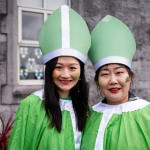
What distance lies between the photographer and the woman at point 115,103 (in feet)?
6.72

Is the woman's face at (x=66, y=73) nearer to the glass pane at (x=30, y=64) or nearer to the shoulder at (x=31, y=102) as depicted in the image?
the shoulder at (x=31, y=102)

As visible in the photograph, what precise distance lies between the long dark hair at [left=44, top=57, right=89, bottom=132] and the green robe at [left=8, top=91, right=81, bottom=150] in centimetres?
4

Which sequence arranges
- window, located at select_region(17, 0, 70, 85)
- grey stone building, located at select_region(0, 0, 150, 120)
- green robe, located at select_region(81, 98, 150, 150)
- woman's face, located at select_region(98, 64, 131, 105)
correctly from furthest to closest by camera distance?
1. window, located at select_region(17, 0, 70, 85)
2. grey stone building, located at select_region(0, 0, 150, 120)
3. woman's face, located at select_region(98, 64, 131, 105)
4. green robe, located at select_region(81, 98, 150, 150)

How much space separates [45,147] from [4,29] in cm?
249

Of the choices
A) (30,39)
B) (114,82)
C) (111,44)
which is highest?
(30,39)

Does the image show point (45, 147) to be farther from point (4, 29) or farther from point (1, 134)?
point (4, 29)

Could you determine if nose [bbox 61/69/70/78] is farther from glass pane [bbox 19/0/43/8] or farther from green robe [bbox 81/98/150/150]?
glass pane [bbox 19/0/43/8]

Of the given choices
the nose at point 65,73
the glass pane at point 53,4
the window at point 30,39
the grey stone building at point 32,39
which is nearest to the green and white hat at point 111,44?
the nose at point 65,73

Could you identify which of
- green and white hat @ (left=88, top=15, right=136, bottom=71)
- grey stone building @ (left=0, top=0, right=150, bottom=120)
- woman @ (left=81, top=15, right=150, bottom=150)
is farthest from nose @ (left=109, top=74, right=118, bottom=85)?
grey stone building @ (left=0, top=0, right=150, bottom=120)

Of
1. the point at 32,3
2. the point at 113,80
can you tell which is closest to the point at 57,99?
the point at 113,80

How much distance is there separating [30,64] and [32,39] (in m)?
0.34

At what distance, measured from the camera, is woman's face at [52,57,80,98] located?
2.19 metres

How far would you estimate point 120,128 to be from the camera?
2.08 meters

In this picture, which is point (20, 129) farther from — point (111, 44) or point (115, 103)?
point (111, 44)
